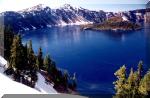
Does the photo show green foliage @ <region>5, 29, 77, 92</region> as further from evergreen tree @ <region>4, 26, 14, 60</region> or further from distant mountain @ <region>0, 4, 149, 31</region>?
distant mountain @ <region>0, 4, 149, 31</region>

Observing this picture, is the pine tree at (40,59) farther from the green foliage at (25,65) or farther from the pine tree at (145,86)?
the pine tree at (145,86)

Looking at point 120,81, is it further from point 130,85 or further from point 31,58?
point 31,58

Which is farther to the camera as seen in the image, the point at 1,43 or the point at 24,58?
the point at 24,58

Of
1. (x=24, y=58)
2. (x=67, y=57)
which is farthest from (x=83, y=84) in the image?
(x=24, y=58)

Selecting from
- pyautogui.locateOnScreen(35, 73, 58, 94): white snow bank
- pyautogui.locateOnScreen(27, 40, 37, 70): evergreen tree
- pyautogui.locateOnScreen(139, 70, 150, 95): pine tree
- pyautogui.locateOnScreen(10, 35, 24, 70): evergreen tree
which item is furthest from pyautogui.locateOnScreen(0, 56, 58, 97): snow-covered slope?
pyautogui.locateOnScreen(139, 70, 150, 95): pine tree

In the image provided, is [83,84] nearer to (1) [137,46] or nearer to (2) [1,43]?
(1) [137,46]

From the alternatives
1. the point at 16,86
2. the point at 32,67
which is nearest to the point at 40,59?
the point at 32,67

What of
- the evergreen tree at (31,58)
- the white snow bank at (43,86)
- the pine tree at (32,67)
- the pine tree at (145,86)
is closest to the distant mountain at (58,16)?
the evergreen tree at (31,58)
